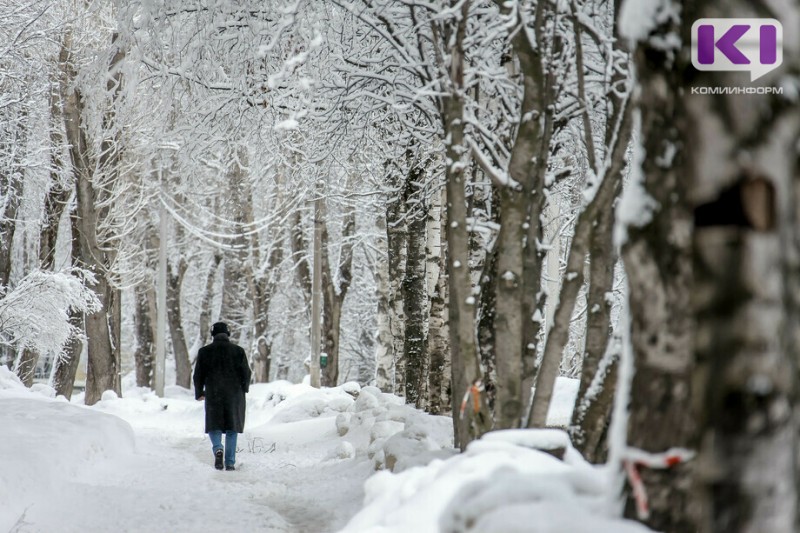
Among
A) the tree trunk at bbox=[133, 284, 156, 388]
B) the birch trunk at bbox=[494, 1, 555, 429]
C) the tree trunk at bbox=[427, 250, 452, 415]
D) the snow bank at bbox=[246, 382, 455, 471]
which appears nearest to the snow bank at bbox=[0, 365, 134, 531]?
the snow bank at bbox=[246, 382, 455, 471]

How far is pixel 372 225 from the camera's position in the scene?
1171 inches

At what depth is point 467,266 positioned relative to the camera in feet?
22.5

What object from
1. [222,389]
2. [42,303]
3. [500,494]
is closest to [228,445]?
[222,389]

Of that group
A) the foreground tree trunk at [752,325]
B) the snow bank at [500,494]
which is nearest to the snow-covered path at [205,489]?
the snow bank at [500,494]

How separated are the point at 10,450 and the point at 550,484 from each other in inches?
244

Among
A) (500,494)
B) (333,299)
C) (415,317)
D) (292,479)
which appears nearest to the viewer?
(500,494)

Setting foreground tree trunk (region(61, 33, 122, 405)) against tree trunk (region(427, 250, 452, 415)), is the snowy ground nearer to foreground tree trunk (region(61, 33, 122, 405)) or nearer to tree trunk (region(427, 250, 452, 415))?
tree trunk (region(427, 250, 452, 415))

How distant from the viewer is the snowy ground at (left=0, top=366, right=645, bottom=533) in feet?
12.2

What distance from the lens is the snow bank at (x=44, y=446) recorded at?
7410 millimetres

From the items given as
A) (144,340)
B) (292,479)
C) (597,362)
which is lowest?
(292,479)

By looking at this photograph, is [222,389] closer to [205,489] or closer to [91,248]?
[205,489]

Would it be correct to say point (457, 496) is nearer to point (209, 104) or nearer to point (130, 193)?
point (209, 104)

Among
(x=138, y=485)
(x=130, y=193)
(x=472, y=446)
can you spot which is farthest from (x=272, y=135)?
(x=130, y=193)

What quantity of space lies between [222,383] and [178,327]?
18.7 metres
